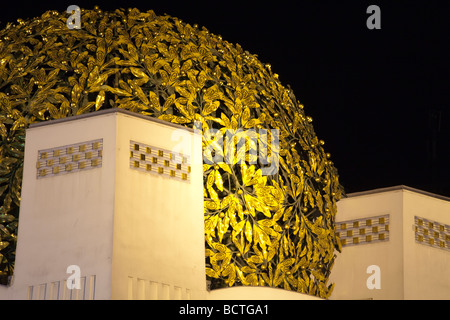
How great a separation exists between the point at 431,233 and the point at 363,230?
739 millimetres

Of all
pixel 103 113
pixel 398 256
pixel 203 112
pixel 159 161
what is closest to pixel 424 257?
pixel 398 256

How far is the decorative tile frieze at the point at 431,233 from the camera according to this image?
1605cm

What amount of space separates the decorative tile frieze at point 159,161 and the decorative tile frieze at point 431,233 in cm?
311

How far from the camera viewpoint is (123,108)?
14.1 metres

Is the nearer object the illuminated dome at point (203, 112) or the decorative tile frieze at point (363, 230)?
the illuminated dome at point (203, 112)

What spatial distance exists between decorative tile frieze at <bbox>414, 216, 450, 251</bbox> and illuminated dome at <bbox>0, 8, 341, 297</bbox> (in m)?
1.14

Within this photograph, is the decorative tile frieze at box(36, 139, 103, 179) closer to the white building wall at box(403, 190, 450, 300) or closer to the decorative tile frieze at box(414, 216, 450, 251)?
the white building wall at box(403, 190, 450, 300)

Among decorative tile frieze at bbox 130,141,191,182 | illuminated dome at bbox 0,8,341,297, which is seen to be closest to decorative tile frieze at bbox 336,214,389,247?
illuminated dome at bbox 0,8,341,297

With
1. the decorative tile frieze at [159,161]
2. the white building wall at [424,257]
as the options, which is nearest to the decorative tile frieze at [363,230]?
the white building wall at [424,257]

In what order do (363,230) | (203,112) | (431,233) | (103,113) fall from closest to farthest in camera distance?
(103,113) < (203,112) < (431,233) < (363,230)

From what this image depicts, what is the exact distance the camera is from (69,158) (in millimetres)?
13977

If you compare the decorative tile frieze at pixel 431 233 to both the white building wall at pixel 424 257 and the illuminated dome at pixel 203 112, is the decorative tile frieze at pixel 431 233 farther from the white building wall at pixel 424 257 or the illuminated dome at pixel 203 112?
the illuminated dome at pixel 203 112

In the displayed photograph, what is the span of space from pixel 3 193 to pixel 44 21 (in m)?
2.13

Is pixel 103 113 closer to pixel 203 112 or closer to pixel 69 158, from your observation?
pixel 69 158
